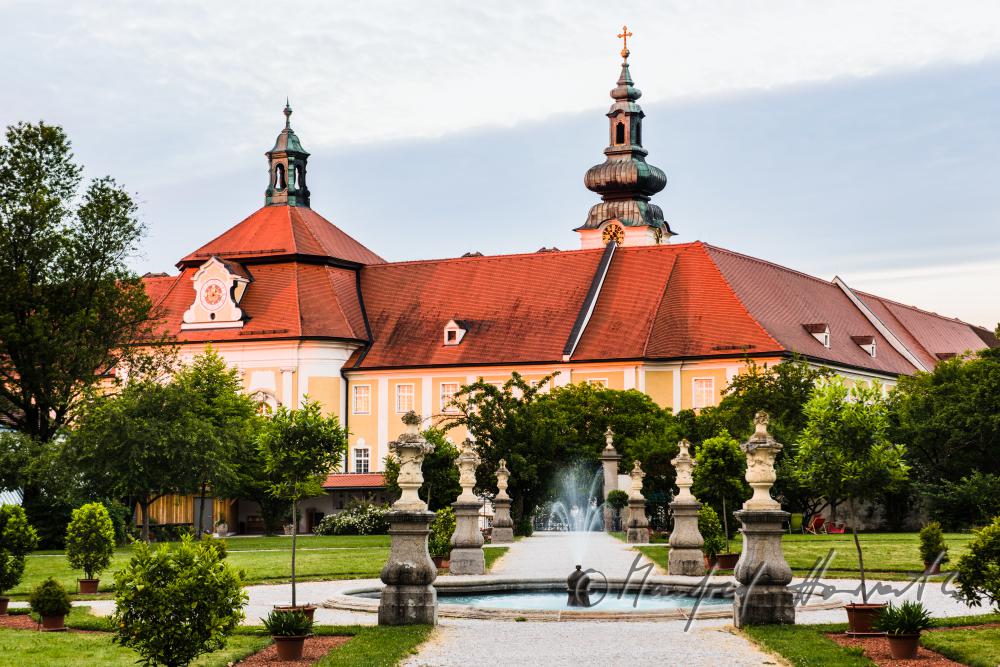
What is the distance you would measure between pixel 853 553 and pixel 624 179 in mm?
63196

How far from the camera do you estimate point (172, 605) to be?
1488 cm

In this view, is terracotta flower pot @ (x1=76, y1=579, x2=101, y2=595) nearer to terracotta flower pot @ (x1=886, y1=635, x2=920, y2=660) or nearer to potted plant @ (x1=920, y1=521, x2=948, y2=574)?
terracotta flower pot @ (x1=886, y1=635, x2=920, y2=660)

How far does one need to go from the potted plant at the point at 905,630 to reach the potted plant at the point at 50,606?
37.0 feet

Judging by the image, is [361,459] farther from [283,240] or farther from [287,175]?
[287,175]

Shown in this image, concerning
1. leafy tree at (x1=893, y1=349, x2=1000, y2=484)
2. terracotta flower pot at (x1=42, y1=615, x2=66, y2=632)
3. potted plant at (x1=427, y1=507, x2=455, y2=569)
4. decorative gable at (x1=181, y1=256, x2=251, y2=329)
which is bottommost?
terracotta flower pot at (x1=42, y1=615, x2=66, y2=632)

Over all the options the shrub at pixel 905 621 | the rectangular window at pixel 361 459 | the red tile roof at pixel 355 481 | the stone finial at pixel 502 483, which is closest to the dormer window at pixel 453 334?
the rectangular window at pixel 361 459

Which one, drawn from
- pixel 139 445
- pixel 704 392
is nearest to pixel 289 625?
pixel 139 445

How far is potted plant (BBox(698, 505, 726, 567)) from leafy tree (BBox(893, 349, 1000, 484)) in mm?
25835

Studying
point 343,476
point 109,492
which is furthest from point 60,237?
point 343,476

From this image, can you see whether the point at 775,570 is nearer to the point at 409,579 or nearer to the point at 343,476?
the point at 409,579

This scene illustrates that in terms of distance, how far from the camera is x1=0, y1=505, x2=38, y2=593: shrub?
24453mm

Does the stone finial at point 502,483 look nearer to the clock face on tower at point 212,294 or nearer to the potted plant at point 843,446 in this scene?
the potted plant at point 843,446

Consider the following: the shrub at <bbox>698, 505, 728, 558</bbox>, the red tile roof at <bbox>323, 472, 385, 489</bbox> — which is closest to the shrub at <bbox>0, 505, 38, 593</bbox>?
the shrub at <bbox>698, 505, 728, 558</bbox>

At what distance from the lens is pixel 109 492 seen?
50.4m
